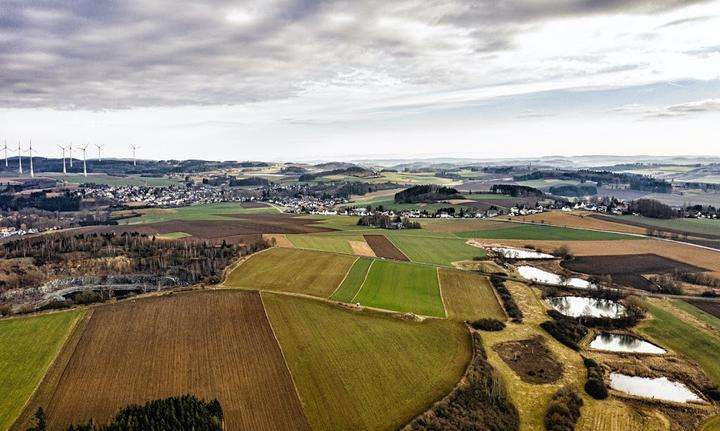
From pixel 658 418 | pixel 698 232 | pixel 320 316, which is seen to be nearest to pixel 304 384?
pixel 320 316

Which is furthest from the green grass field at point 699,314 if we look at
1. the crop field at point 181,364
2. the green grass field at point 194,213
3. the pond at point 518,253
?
the green grass field at point 194,213

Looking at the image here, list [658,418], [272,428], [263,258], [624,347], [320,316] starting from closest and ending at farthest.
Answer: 1. [272,428]
2. [658,418]
3. [624,347]
4. [320,316]
5. [263,258]

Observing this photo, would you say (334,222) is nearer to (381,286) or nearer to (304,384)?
(381,286)

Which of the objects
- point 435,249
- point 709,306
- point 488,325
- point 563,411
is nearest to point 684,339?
point 709,306

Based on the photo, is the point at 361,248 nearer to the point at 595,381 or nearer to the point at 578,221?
the point at 595,381

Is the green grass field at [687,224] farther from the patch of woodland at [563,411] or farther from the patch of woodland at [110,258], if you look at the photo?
the patch of woodland at [110,258]
